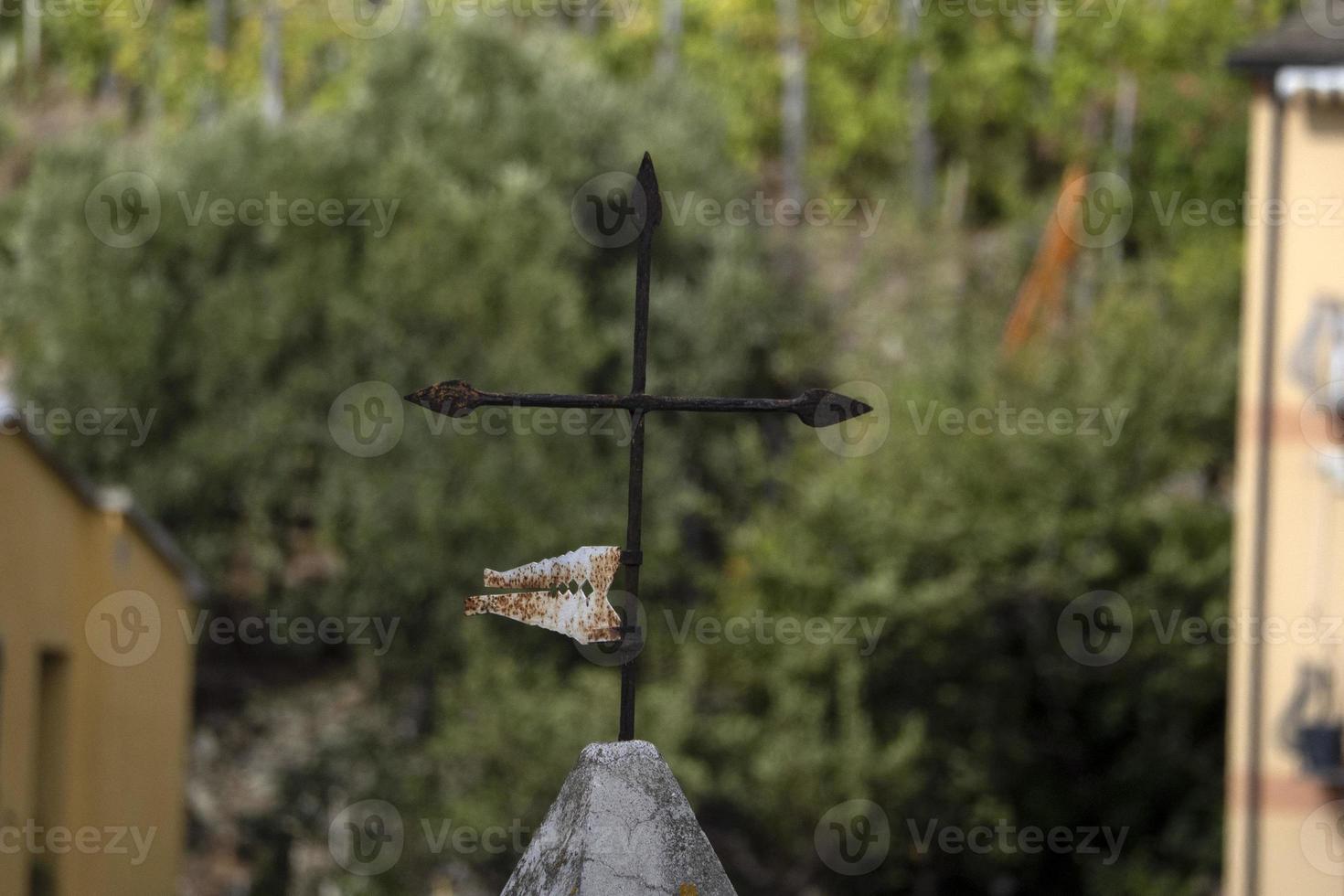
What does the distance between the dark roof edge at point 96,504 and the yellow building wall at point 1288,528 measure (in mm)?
8117

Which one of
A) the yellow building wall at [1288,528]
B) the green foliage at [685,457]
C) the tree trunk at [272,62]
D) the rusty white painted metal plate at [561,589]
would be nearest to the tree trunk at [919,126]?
the green foliage at [685,457]

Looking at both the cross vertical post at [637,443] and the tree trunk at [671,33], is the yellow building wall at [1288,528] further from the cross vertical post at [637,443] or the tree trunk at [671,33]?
the tree trunk at [671,33]

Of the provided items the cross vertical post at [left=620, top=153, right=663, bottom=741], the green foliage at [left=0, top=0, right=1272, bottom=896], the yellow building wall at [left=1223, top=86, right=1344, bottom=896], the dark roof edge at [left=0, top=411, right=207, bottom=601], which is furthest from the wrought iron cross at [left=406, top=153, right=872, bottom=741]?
the green foliage at [left=0, top=0, right=1272, bottom=896]

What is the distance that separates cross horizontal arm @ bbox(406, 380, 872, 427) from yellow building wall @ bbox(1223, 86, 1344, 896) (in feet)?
38.0

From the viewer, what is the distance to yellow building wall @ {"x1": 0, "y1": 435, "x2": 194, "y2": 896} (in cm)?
1229

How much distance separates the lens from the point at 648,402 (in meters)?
4.52

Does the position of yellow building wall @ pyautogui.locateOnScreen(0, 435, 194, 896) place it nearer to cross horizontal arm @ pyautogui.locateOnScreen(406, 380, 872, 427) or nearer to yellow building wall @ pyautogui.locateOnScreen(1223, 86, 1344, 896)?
cross horizontal arm @ pyautogui.locateOnScreen(406, 380, 872, 427)

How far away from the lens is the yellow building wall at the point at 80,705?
40.3 ft

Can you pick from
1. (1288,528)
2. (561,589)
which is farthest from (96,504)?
(561,589)

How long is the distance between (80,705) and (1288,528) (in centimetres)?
894

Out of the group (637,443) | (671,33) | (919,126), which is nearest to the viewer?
(637,443)

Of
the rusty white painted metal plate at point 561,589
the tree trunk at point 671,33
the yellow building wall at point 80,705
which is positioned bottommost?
the yellow building wall at point 80,705

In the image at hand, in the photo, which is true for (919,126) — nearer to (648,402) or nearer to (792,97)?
(792,97)

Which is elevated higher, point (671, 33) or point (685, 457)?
point (671, 33)
